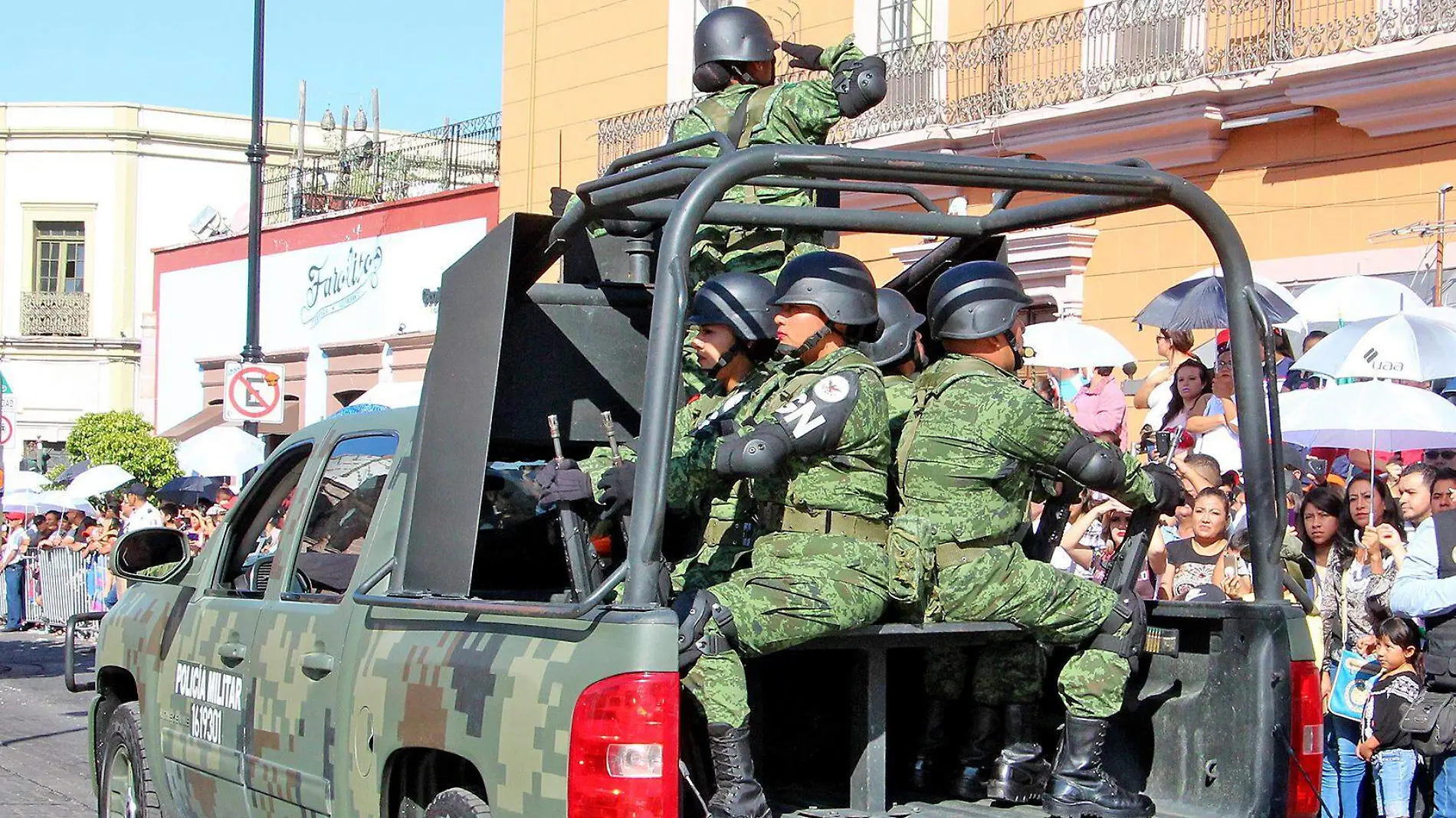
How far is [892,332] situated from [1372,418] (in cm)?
382

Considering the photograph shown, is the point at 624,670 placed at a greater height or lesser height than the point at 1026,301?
lesser

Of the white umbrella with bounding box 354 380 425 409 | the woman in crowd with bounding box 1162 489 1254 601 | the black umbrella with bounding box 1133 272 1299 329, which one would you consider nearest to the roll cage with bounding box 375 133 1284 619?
the woman in crowd with bounding box 1162 489 1254 601

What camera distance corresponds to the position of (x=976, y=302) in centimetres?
566

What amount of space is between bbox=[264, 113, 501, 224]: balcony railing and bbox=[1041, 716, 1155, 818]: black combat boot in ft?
75.7

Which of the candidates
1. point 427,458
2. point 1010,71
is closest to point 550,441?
point 427,458

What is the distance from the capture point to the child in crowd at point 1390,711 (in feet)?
24.9

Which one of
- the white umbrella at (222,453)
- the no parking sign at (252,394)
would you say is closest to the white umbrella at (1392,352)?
the white umbrella at (222,453)

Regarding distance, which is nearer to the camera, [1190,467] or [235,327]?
[1190,467]

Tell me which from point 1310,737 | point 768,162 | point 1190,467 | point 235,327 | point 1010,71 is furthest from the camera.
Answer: point 235,327

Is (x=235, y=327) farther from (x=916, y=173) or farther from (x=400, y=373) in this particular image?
(x=916, y=173)

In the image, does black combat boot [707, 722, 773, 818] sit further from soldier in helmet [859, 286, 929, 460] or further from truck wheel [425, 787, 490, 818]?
soldier in helmet [859, 286, 929, 460]

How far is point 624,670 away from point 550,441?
7.25ft

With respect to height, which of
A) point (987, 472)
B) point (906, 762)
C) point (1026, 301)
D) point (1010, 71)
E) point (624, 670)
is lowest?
point (906, 762)

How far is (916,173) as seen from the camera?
4.61 metres
